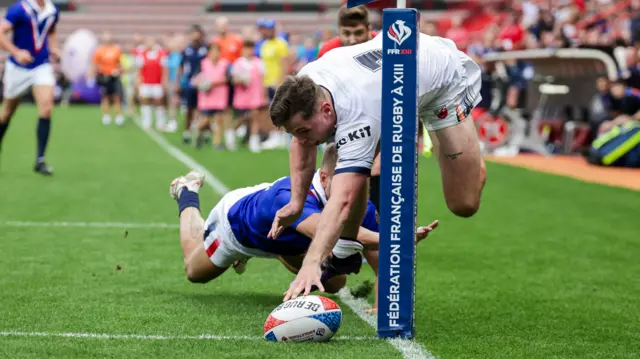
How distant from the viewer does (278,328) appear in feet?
16.5

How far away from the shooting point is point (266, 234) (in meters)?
5.98

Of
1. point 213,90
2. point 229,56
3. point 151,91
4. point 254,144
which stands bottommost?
point 151,91

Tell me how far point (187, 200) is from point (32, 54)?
21.8 feet

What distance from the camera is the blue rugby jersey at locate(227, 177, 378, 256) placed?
5.95m

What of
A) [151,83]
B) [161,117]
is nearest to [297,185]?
[161,117]

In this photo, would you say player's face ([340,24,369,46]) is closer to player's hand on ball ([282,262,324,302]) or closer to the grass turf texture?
the grass turf texture

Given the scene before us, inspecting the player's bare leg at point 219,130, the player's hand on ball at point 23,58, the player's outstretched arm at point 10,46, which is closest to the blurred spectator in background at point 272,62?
the player's bare leg at point 219,130

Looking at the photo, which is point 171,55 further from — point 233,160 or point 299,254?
point 299,254

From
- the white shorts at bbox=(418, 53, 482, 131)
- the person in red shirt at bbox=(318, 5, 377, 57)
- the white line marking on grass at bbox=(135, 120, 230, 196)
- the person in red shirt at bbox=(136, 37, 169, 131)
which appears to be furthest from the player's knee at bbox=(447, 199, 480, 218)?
the person in red shirt at bbox=(136, 37, 169, 131)

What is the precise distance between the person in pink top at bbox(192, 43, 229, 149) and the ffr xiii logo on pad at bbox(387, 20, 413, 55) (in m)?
15.5

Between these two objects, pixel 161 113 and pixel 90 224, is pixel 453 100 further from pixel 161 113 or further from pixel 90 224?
pixel 161 113

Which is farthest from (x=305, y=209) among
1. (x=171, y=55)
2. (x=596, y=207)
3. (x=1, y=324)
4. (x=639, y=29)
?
(x=171, y=55)

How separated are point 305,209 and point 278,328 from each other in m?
1.01

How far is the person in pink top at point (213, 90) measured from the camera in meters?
20.2
